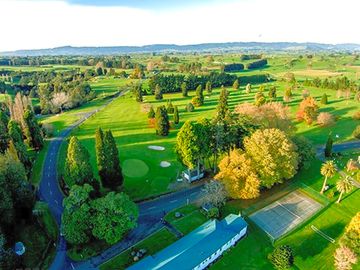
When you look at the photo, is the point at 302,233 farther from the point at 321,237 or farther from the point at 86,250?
the point at 86,250

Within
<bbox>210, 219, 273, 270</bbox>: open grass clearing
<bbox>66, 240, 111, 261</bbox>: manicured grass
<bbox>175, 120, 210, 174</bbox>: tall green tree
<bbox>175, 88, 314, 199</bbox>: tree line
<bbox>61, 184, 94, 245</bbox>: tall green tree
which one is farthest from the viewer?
<bbox>175, 120, 210, 174</bbox>: tall green tree

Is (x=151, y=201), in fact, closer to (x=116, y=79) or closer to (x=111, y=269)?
(x=111, y=269)

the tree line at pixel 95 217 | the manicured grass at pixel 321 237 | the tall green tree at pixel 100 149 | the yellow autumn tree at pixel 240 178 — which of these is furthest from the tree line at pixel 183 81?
the manicured grass at pixel 321 237

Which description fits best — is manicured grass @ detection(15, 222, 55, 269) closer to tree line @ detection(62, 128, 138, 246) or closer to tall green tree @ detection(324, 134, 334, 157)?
tree line @ detection(62, 128, 138, 246)

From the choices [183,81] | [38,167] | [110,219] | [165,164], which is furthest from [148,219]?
[183,81]

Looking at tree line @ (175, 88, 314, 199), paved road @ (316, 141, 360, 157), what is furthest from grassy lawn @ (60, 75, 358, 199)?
tree line @ (175, 88, 314, 199)

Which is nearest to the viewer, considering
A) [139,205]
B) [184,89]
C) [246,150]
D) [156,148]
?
[139,205]
